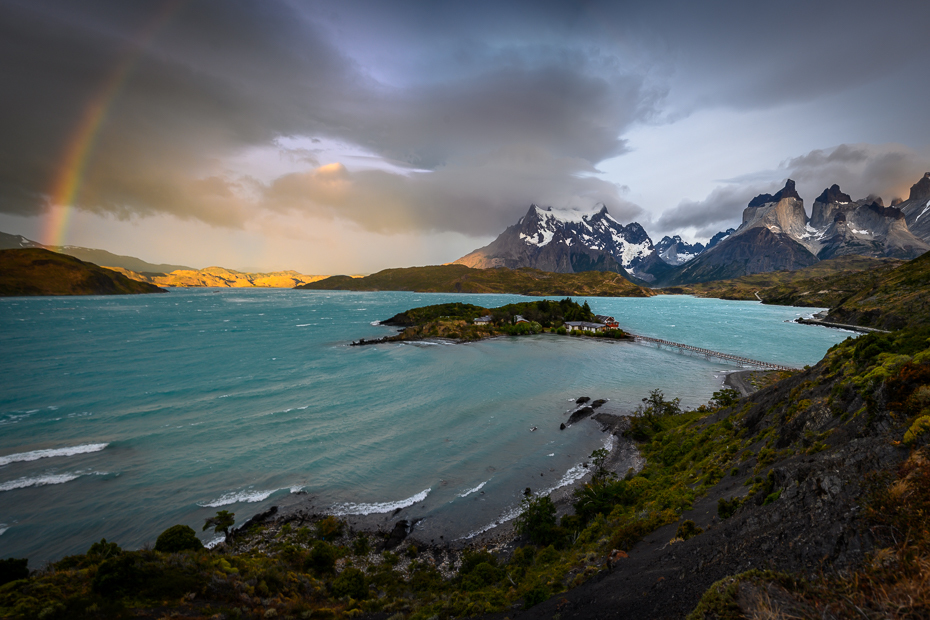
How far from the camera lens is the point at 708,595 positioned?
23.5 ft

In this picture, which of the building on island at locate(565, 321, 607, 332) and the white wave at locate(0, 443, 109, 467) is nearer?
the white wave at locate(0, 443, 109, 467)

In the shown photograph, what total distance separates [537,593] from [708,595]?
820 centimetres

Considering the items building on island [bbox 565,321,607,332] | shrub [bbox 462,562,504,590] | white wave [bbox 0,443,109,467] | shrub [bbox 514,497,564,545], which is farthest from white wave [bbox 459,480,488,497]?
building on island [bbox 565,321,607,332]

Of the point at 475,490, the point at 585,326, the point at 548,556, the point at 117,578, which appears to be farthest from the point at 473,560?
the point at 585,326

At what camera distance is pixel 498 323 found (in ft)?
399

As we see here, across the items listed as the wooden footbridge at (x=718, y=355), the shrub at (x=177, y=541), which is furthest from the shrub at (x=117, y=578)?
the wooden footbridge at (x=718, y=355)

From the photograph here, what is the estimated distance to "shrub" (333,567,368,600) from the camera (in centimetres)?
1559

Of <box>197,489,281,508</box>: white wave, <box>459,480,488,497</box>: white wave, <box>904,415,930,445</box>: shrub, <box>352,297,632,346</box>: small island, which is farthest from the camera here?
<box>352,297,632,346</box>: small island

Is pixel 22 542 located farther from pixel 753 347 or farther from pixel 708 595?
pixel 753 347

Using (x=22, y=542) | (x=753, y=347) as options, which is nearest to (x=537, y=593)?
(x=22, y=542)

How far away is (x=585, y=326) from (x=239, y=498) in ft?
358

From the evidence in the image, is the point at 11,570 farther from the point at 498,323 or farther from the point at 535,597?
the point at 498,323

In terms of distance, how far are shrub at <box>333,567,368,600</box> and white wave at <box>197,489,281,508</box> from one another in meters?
13.0

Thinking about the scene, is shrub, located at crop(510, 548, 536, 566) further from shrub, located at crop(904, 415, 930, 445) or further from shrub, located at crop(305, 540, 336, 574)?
shrub, located at crop(904, 415, 930, 445)
